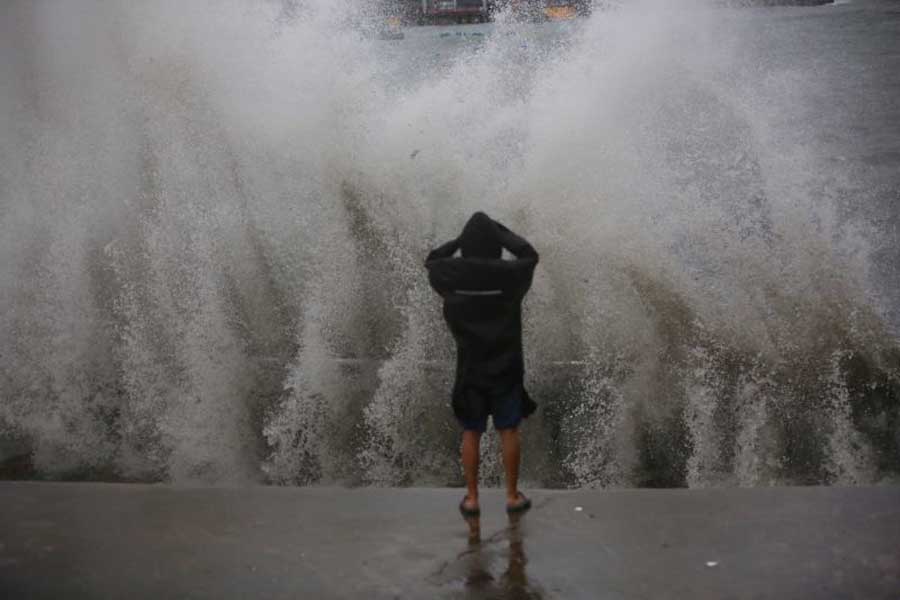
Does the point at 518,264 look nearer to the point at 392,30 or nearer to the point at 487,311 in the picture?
the point at 487,311

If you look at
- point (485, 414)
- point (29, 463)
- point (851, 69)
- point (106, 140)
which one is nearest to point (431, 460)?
point (485, 414)

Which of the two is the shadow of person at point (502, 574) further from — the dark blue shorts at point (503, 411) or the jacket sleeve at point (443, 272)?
the jacket sleeve at point (443, 272)

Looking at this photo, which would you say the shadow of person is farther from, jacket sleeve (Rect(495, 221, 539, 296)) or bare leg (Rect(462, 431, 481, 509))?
jacket sleeve (Rect(495, 221, 539, 296))

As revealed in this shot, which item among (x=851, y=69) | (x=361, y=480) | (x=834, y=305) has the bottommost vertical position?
(x=361, y=480)

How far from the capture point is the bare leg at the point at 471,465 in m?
4.96

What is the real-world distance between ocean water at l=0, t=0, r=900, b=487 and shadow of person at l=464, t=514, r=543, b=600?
229 centimetres

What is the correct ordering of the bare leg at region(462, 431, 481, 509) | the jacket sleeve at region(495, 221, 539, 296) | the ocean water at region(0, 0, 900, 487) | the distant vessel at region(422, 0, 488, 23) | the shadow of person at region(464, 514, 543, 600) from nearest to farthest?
1. the shadow of person at region(464, 514, 543, 600)
2. the jacket sleeve at region(495, 221, 539, 296)
3. the bare leg at region(462, 431, 481, 509)
4. the ocean water at region(0, 0, 900, 487)
5. the distant vessel at region(422, 0, 488, 23)

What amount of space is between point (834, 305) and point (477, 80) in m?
5.12

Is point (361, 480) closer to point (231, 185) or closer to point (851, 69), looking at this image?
point (231, 185)

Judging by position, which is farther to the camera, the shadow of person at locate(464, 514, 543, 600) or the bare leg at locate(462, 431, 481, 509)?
the bare leg at locate(462, 431, 481, 509)

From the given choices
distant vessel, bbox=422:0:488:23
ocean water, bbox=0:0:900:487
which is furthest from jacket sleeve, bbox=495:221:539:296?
distant vessel, bbox=422:0:488:23

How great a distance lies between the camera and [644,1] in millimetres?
10961

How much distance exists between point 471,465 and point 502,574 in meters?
0.79

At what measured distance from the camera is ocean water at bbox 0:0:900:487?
7.60 metres
